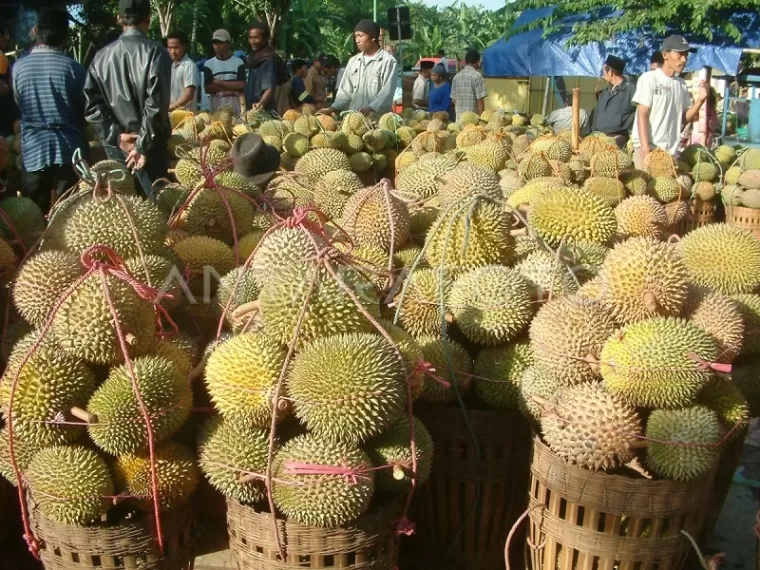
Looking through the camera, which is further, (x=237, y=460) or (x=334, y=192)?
(x=334, y=192)

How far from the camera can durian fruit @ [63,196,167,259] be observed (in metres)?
2.17

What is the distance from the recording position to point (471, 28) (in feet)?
133

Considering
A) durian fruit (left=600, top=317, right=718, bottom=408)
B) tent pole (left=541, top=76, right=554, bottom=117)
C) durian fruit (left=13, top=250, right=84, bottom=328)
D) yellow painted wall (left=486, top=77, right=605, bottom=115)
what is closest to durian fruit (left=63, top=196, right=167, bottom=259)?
durian fruit (left=13, top=250, right=84, bottom=328)

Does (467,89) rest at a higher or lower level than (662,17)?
lower

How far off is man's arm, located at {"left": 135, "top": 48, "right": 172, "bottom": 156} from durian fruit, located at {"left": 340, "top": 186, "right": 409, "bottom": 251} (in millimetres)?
1703

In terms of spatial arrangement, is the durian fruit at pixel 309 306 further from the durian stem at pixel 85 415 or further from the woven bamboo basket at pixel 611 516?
the woven bamboo basket at pixel 611 516

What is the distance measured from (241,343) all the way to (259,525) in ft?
1.51

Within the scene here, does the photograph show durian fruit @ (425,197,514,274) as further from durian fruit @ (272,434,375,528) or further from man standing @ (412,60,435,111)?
man standing @ (412,60,435,111)

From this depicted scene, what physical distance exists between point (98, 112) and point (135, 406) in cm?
281

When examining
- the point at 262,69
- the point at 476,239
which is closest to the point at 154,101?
the point at 476,239

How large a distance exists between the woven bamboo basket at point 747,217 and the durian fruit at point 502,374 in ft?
15.0

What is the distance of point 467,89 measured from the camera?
9.50 meters

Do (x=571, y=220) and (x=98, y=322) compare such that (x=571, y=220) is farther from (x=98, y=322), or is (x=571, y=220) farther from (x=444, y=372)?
(x=98, y=322)

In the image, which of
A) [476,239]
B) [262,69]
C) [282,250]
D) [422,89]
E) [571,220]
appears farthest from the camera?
[422,89]
